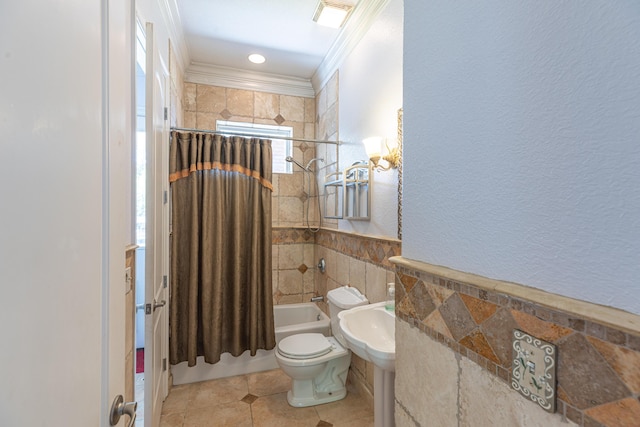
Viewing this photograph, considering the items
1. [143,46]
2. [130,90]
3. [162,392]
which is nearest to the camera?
[130,90]

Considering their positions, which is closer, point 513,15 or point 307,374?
point 513,15

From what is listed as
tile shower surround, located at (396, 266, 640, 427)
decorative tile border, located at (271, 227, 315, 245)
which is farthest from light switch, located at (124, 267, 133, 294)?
decorative tile border, located at (271, 227, 315, 245)

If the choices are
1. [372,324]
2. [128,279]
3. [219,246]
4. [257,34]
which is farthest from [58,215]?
[257,34]

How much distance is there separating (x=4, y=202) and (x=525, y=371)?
2.76ft

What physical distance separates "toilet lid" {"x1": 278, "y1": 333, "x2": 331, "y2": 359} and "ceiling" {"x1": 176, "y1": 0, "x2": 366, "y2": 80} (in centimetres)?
237

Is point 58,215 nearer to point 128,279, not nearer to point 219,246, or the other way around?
point 128,279

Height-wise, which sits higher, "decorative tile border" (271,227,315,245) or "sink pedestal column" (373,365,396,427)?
"decorative tile border" (271,227,315,245)

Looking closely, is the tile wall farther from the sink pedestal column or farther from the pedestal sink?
the sink pedestal column

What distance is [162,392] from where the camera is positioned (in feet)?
6.48

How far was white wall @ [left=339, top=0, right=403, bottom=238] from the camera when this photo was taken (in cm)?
175

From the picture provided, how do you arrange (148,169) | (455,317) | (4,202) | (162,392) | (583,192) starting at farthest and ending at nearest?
(162,392) → (148,169) → (455,317) → (583,192) → (4,202)

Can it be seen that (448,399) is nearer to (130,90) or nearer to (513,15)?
(513,15)

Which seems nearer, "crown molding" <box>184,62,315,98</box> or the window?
"crown molding" <box>184,62,315,98</box>

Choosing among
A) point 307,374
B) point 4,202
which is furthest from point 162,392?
point 4,202
